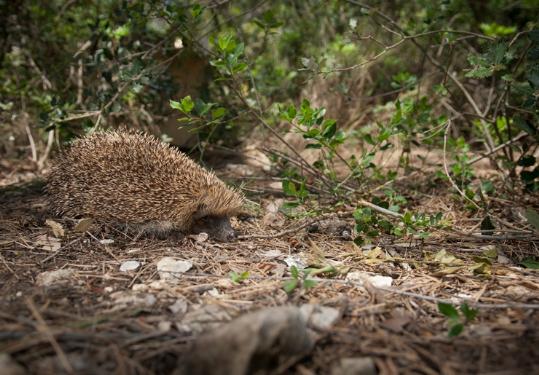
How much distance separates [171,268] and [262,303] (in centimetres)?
76

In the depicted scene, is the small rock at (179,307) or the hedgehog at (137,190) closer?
the small rock at (179,307)

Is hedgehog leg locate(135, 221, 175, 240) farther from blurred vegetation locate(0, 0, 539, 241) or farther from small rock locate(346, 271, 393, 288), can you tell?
small rock locate(346, 271, 393, 288)

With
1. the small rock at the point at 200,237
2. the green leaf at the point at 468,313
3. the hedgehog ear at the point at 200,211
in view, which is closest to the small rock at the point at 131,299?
the small rock at the point at 200,237

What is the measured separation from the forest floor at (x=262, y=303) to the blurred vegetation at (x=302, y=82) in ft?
1.61

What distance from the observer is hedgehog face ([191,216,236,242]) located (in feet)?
11.8

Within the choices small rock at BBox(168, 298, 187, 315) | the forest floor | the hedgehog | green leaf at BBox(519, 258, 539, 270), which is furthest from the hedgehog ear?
green leaf at BBox(519, 258, 539, 270)

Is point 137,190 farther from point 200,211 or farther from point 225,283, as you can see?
point 225,283

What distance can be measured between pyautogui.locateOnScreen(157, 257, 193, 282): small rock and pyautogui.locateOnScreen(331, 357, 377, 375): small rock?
1257mm

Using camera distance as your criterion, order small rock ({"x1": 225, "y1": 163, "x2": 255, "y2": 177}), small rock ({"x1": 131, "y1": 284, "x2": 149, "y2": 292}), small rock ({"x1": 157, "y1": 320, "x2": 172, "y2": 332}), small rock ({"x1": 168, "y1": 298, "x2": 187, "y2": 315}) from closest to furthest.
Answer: small rock ({"x1": 157, "y1": 320, "x2": 172, "y2": 332}), small rock ({"x1": 168, "y1": 298, "x2": 187, "y2": 315}), small rock ({"x1": 131, "y1": 284, "x2": 149, "y2": 292}), small rock ({"x1": 225, "y1": 163, "x2": 255, "y2": 177})

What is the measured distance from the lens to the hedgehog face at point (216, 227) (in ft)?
11.8

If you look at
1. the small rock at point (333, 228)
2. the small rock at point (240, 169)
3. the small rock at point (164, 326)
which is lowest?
the small rock at point (240, 169)

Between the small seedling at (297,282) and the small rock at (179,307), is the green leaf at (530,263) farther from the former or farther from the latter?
the small rock at (179,307)

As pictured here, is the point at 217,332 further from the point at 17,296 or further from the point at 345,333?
the point at 17,296

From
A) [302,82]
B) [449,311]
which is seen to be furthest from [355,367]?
[302,82]
